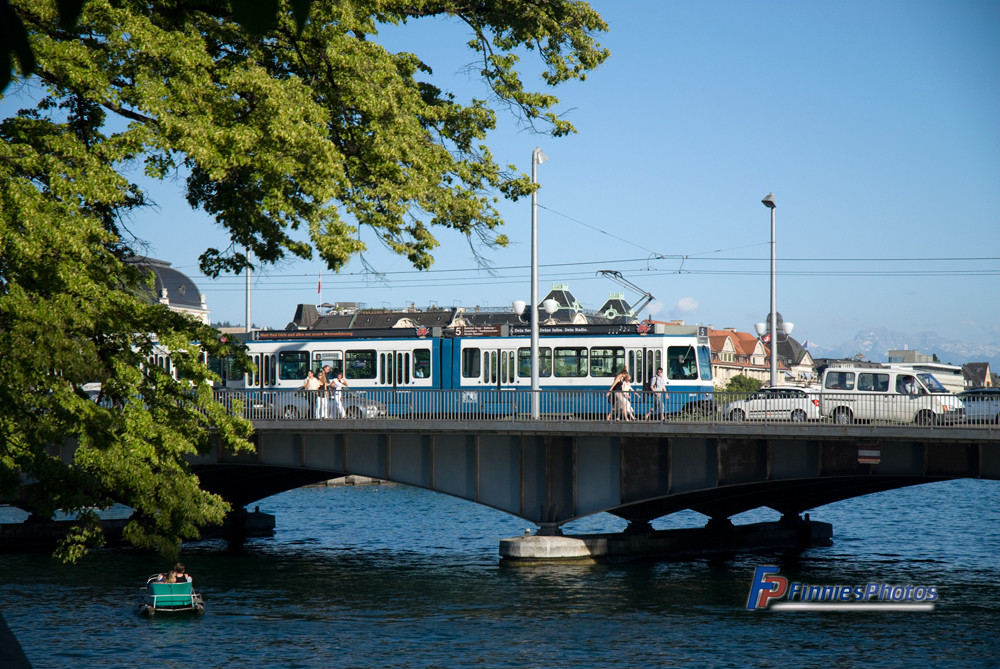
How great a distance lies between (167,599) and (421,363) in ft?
49.9

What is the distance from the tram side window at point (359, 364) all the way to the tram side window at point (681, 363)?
429 inches

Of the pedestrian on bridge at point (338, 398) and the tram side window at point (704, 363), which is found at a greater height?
the tram side window at point (704, 363)

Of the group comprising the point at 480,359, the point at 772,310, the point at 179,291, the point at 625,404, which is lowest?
the point at 625,404

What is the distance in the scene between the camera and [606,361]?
37.1 meters

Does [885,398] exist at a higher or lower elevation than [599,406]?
higher

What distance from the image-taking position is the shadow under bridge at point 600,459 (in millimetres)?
28156

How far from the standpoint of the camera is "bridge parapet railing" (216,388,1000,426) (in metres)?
28.5

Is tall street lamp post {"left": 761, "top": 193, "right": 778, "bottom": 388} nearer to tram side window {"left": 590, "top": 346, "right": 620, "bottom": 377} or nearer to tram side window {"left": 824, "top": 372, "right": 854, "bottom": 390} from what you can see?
tram side window {"left": 824, "top": 372, "right": 854, "bottom": 390}

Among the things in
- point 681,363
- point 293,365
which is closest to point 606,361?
point 681,363

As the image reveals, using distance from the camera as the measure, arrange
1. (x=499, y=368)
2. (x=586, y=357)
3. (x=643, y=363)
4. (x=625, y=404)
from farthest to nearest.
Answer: (x=499, y=368) → (x=586, y=357) → (x=643, y=363) → (x=625, y=404)

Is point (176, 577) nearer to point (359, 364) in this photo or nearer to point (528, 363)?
point (359, 364)

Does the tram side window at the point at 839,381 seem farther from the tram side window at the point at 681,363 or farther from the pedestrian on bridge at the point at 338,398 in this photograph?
the pedestrian on bridge at the point at 338,398

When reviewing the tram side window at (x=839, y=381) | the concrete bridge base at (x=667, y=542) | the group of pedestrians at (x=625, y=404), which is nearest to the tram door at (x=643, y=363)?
the group of pedestrians at (x=625, y=404)

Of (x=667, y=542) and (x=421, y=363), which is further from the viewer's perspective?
(x=421, y=363)
